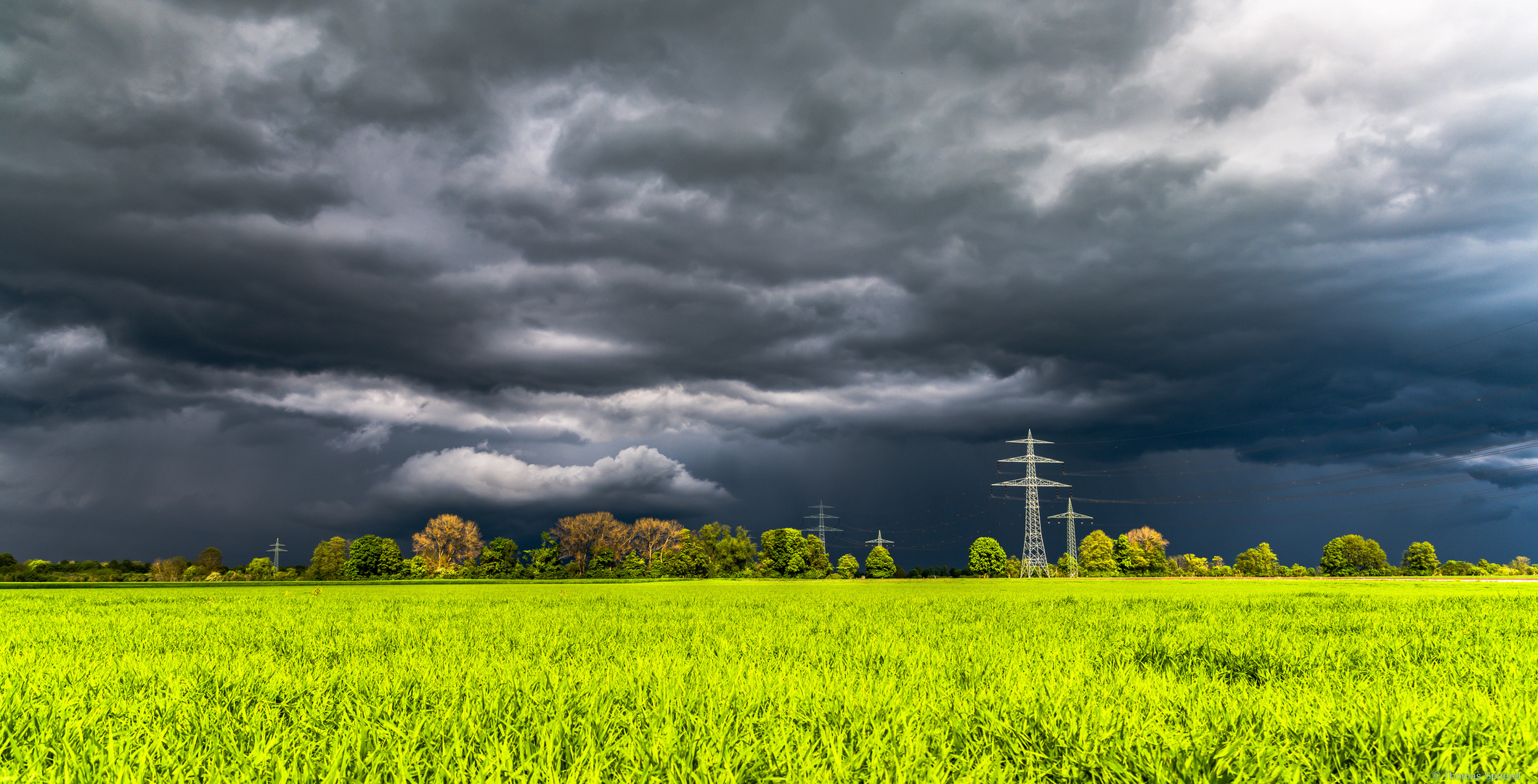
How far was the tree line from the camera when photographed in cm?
10456

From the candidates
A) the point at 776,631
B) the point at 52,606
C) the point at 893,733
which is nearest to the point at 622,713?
the point at 893,733

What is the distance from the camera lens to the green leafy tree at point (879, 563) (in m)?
148

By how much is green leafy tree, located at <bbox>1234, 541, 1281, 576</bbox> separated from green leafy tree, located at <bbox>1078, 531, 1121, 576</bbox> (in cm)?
2416

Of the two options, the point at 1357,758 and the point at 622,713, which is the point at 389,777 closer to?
the point at 622,713

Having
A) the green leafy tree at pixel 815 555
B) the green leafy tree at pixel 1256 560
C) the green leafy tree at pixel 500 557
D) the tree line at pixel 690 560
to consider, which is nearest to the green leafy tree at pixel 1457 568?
the tree line at pixel 690 560

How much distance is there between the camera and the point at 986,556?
145875mm

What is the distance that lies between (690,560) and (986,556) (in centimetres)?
6543

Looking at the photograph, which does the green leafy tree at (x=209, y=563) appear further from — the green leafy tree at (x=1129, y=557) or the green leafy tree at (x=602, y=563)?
the green leafy tree at (x=1129, y=557)

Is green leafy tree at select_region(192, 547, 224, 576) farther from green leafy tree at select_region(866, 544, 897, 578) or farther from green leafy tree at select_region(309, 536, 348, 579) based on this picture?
green leafy tree at select_region(866, 544, 897, 578)

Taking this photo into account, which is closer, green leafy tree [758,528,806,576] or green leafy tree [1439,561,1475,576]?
green leafy tree [1439,561,1475,576]

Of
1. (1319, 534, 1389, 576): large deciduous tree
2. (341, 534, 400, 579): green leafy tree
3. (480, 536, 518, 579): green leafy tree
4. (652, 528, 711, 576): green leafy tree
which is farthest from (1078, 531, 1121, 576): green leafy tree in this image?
(341, 534, 400, 579): green leafy tree

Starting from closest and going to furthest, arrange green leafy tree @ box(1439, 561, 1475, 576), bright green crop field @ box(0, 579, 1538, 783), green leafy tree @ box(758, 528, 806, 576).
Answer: bright green crop field @ box(0, 579, 1538, 783) < green leafy tree @ box(1439, 561, 1475, 576) < green leafy tree @ box(758, 528, 806, 576)

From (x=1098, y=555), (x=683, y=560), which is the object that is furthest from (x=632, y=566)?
(x=1098, y=555)

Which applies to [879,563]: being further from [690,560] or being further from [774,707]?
[774,707]
